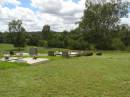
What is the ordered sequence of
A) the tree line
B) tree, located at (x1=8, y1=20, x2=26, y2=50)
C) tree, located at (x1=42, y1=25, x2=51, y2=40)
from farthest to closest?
tree, located at (x1=42, y1=25, x2=51, y2=40) < tree, located at (x1=8, y1=20, x2=26, y2=50) < the tree line

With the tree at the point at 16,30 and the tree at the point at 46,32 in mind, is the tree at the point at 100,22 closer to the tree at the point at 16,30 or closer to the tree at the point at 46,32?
the tree at the point at 16,30

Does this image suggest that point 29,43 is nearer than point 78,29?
No

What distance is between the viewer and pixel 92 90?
10828 millimetres

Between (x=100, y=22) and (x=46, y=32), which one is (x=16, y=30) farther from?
(x=100, y=22)

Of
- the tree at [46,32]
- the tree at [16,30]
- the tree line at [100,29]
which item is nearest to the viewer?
the tree line at [100,29]

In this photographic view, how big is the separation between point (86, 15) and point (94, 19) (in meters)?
1.81

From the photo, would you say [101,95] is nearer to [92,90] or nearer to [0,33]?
[92,90]

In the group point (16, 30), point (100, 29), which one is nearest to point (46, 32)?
point (16, 30)

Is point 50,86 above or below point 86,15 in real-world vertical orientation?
below

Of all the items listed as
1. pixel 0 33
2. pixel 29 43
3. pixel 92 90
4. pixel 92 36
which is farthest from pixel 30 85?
pixel 0 33

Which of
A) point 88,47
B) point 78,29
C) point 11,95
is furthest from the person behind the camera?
point 78,29

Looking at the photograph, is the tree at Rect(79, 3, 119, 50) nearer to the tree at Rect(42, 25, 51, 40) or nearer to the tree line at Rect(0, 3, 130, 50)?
the tree line at Rect(0, 3, 130, 50)

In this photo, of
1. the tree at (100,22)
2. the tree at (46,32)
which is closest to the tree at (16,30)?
the tree at (46,32)

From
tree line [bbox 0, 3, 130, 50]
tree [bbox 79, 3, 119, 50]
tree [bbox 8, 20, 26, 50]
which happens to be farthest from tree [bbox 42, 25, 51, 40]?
tree [bbox 79, 3, 119, 50]
